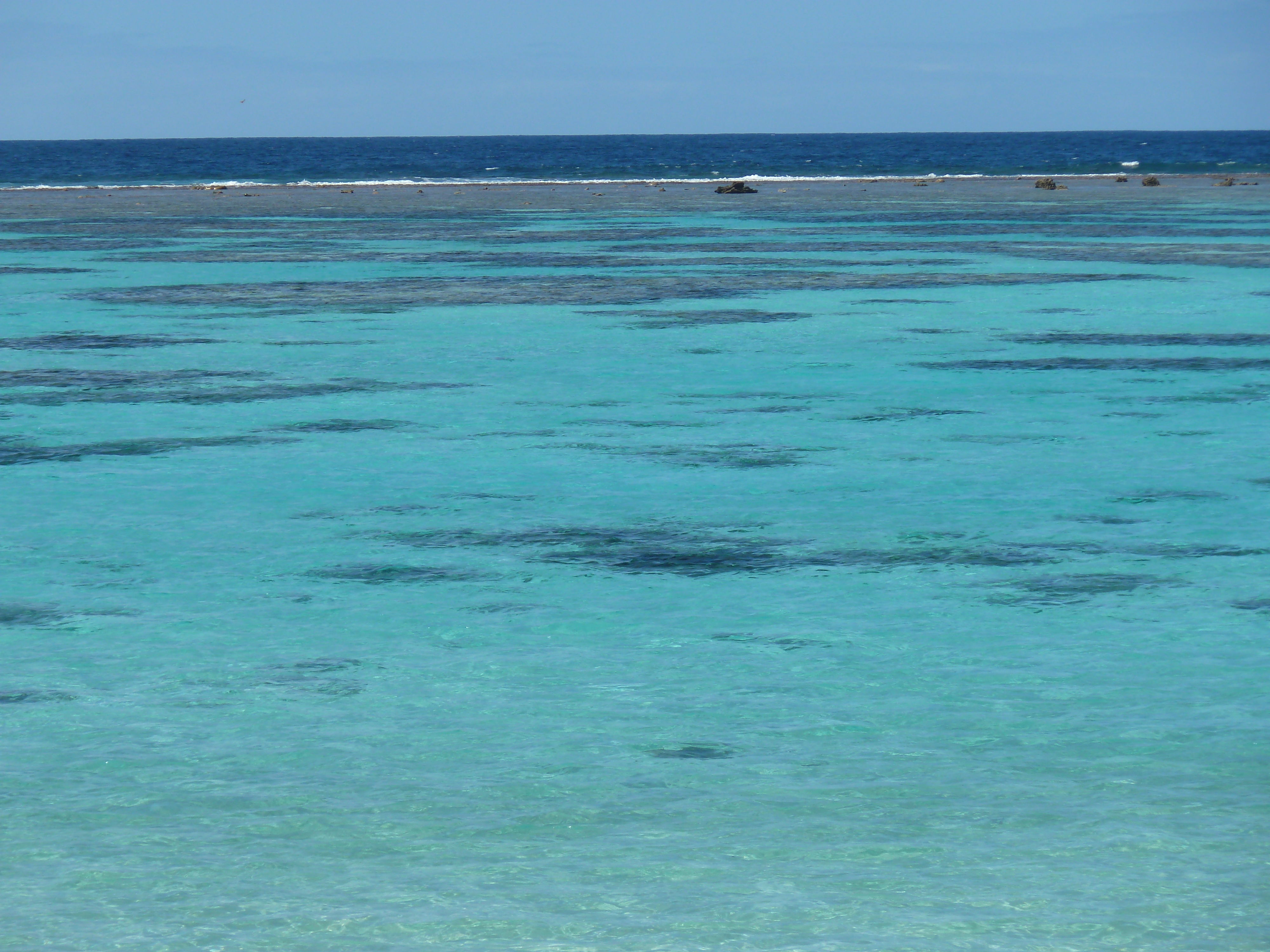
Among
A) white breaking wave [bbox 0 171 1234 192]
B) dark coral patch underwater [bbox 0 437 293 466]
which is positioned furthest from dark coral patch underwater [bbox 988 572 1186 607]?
white breaking wave [bbox 0 171 1234 192]

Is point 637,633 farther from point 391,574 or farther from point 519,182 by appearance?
point 519,182

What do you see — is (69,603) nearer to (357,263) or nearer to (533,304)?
(533,304)

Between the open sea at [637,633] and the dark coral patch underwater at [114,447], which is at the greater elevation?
the open sea at [637,633]

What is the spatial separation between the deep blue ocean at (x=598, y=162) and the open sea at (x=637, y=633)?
232 ft

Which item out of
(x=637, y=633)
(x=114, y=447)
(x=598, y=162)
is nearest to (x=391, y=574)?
(x=637, y=633)

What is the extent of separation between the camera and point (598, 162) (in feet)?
385

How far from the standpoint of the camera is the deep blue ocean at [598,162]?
93.4 meters

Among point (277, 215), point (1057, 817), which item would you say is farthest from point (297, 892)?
point (277, 215)

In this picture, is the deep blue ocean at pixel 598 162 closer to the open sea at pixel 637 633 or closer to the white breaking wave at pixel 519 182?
the white breaking wave at pixel 519 182

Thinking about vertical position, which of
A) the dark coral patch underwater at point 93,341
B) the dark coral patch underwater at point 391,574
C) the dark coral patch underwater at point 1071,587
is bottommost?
the dark coral patch underwater at point 93,341

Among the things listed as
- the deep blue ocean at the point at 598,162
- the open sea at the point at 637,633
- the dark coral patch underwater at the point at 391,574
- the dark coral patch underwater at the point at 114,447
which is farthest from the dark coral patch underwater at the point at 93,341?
the deep blue ocean at the point at 598,162

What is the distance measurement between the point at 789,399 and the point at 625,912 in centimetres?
1050

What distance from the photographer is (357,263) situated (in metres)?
31.4

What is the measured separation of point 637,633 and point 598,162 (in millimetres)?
111033
